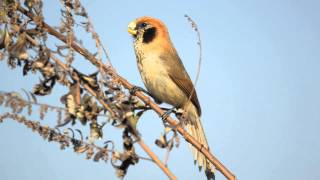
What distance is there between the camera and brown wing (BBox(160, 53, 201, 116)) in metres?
5.55

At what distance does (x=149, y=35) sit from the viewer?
5.73m

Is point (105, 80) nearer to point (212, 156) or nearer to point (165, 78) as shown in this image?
point (212, 156)

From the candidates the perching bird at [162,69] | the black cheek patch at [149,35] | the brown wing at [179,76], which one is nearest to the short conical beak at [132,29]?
the perching bird at [162,69]

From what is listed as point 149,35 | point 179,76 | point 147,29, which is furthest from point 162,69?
point 147,29

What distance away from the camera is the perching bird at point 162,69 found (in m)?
5.33

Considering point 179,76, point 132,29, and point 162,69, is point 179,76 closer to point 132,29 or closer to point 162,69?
point 162,69

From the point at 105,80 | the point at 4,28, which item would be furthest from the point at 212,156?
the point at 4,28

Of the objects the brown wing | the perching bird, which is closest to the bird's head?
the perching bird

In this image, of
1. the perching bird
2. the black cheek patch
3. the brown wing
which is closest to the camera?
the perching bird

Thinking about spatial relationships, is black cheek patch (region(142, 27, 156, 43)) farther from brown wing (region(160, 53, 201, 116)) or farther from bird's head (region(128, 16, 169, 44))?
brown wing (region(160, 53, 201, 116))

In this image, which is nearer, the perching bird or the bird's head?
the perching bird

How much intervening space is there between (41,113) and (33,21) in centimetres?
57

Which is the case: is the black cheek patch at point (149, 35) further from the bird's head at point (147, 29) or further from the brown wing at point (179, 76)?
the brown wing at point (179, 76)

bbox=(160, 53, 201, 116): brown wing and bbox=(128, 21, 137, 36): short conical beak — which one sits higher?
bbox=(128, 21, 137, 36): short conical beak
